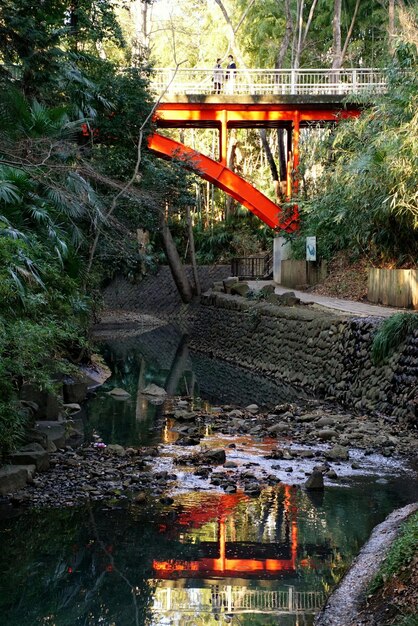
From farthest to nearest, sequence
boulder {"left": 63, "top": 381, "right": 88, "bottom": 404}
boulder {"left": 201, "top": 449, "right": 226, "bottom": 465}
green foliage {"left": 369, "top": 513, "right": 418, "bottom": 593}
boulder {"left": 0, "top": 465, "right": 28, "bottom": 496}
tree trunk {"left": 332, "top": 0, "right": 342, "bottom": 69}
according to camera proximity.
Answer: tree trunk {"left": 332, "top": 0, "right": 342, "bottom": 69} < boulder {"left": 63, "top": 381, "right": 88, "bottom": 404} < boulder {"left": 201, "top": 449, "right": 226, "bottom": 465} < boulder {"left": 0, "top": 465, "right": 28, "bottom": 496} < green foliage {"left": 369, "top": 513, "right": 418, "bottom": 593}

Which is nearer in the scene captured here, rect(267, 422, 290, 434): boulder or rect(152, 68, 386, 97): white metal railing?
rect(267, 422, 290, 434): boulder

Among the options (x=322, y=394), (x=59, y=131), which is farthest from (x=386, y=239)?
(x=59, y=131)

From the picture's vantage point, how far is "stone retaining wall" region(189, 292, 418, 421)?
14.1 m

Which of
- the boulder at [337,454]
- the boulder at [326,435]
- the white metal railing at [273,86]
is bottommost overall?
the boulder at [337,454]

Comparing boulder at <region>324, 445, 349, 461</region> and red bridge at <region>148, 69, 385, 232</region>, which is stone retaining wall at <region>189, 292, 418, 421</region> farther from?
red bridge at <region>148, 69, 385, 232</region>

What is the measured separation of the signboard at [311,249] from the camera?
984 inches

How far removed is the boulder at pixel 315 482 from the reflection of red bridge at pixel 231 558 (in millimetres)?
956

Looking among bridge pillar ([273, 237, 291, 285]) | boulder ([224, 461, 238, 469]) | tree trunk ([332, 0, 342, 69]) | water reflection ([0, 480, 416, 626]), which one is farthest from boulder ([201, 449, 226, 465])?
tree trunk ([332, 0, 342, 69])

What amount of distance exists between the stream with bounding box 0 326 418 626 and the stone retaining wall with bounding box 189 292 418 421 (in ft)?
10.00

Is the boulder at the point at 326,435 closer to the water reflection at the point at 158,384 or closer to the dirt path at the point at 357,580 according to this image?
the water reflection at the point at 158,384

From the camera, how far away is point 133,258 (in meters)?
20.3

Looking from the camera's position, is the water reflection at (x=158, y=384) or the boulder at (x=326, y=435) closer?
the boulder at (x=326, y=435)

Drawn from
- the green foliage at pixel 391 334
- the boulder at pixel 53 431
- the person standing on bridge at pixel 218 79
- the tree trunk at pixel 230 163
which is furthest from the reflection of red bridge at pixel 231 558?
the tree trunk at pixel 230 163

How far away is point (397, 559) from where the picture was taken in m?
5.71
